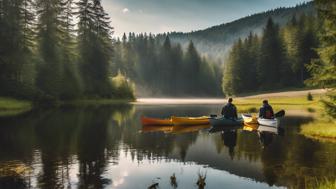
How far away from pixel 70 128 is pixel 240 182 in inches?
813

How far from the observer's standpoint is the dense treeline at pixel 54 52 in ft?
186

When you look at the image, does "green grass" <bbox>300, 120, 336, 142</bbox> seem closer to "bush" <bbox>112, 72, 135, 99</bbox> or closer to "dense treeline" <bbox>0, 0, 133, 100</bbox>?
"dense treeline" <bbox>0, 0, 133, 100</bbox>

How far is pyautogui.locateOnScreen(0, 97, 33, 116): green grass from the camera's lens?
49125 millimetres

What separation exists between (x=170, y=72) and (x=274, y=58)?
67579 millimetres

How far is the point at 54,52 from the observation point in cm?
6794

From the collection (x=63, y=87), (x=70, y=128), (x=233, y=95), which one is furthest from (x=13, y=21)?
(x=233, y=95)

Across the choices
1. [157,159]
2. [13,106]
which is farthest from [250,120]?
[13,106]

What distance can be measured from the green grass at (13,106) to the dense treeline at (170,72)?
101 meters

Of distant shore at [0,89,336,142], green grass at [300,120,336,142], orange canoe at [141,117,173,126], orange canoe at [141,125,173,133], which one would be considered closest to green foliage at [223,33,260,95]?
distant shore at [0,89,336,142]

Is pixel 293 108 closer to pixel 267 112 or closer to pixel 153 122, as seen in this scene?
pixel 267 112

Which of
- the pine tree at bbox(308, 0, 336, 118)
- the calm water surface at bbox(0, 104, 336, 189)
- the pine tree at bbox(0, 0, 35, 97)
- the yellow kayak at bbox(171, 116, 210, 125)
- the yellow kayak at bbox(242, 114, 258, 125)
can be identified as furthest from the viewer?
the pine tree at bbox(0, 0, 35, 97)

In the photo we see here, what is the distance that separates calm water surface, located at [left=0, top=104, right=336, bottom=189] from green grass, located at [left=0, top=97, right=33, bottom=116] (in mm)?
19218

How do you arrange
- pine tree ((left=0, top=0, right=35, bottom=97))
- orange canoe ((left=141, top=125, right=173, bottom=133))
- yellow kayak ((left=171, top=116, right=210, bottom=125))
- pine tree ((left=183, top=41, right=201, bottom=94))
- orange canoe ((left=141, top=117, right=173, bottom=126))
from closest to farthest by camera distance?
orange canoe ((left=141, top=125, right=173, bottom=133)), orange canoe ((left=141, top=117, right=173, bottom=126)), yellow kayak ((left=171, top=116, right=210, bottom=125)), pine tree ((left=0, top=0, right=35, bottom=97)), pine tree ((left=183, top=41, right=201, bottom=94))

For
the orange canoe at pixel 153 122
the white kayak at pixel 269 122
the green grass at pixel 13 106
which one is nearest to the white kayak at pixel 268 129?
the white kayak at pixel 269 122
